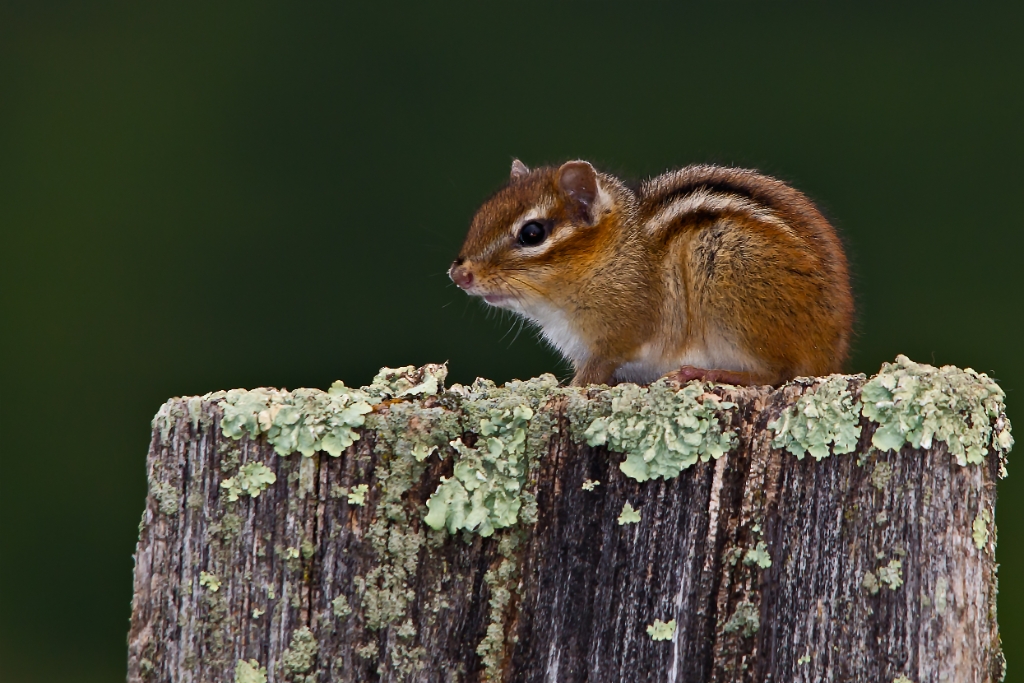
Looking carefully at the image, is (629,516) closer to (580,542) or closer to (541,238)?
(580,542)

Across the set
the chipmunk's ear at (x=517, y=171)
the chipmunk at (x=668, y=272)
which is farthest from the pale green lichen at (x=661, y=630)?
the chipmunk's ear at (x=517, y=171)

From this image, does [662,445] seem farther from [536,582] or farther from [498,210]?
[498,210]

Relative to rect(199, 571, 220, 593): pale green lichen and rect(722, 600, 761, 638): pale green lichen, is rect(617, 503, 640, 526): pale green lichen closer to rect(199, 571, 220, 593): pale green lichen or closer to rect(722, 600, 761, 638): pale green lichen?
rect(722, 600, 761, 638): pale green lichen

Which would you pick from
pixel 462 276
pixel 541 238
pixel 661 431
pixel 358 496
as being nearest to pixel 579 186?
pixel 541 238

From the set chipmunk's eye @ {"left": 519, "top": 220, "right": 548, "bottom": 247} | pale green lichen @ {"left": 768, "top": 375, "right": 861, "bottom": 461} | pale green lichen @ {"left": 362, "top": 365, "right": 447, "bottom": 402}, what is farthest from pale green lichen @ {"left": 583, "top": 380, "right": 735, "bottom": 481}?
chipmunk's eye @ {"left": 519, "top": 220, "right": 548, "bottom": 247}

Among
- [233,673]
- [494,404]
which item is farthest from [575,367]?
[233,673]

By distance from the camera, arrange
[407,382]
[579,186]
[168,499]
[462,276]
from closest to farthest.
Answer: [168,499] < [407,382] < [579,186] < [462,276]
